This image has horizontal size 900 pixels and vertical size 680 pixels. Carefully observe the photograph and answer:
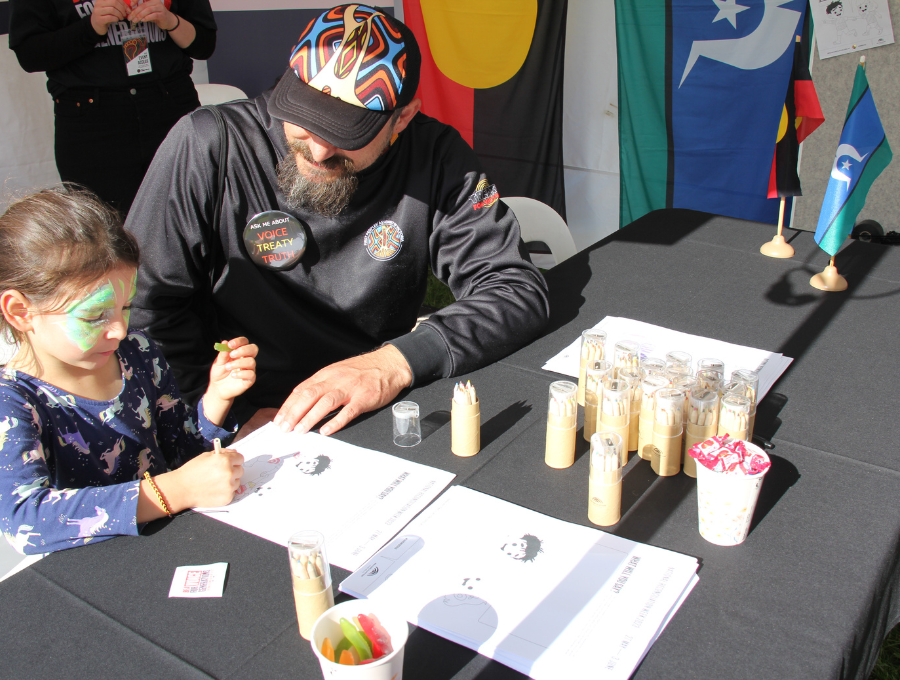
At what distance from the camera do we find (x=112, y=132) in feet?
9.67

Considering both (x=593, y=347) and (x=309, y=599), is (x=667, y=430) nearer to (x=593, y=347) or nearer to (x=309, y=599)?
(x=593, y=347)

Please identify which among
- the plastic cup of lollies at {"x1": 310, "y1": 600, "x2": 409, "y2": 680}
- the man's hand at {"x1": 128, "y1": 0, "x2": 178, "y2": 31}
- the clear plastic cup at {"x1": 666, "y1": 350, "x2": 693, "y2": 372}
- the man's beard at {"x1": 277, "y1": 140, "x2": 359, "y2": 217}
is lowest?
the plastic cup of lollies at {"x1": 310, "y1": 600, "x2": 409, "y2": 680}

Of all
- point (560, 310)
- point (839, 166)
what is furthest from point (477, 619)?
point (839, 166)

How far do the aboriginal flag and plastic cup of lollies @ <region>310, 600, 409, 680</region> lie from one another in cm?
401

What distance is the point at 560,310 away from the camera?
75.5 inches

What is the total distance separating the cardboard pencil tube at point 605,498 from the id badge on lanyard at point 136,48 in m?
2.77

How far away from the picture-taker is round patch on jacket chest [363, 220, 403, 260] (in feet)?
5.97

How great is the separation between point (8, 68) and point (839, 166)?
390 centimetres

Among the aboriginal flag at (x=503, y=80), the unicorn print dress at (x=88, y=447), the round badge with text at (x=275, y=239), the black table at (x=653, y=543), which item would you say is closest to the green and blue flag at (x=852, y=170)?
the black table at (x=653, y=543)

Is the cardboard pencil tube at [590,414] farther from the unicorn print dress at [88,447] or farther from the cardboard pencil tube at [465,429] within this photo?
the unicorn print dress at [88,447]

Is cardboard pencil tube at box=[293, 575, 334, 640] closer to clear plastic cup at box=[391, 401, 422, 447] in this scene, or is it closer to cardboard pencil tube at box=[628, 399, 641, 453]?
clear plastic cup at box=[391, 401, 422, 447]

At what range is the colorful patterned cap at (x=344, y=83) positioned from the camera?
1595mm

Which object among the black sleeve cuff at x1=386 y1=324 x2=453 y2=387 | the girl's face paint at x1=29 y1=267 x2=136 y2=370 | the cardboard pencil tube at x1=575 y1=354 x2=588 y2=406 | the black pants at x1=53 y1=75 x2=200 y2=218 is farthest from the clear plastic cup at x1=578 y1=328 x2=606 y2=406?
the black pants at x1=53 y1=75 x2=200 y2=218

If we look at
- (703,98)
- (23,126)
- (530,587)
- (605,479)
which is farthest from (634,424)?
(23,126)
